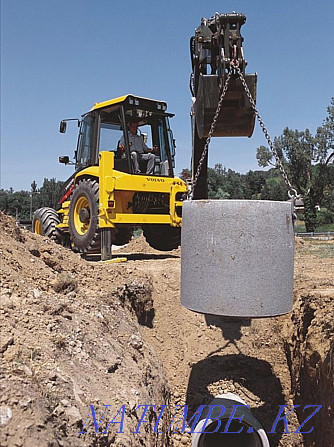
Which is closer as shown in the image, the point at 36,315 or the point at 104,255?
the point at 36,315

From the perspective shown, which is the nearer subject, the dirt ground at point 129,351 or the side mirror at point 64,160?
the dirt ground at point 129,351

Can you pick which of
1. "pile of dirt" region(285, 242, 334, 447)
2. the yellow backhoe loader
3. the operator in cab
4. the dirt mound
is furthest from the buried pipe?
the dirt mound

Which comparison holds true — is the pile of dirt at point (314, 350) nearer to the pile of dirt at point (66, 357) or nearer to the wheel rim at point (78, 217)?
the pile of dirt at point (66, 357)

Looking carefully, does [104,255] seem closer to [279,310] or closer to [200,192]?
[200,192]

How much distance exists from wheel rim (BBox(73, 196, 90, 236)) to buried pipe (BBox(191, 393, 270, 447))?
5285 millimetres

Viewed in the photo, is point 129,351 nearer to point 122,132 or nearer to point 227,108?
point 227,108

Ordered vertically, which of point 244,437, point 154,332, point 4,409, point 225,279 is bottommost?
point 244,437

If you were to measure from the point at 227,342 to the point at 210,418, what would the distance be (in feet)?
6.73

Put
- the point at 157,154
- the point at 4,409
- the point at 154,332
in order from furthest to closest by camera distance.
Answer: the point at 157,154, the point at 154,332, the point at 4,409

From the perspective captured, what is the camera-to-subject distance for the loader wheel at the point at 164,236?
1073cm

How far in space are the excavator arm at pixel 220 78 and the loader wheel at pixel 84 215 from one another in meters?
3.52

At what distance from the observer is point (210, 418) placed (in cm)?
500

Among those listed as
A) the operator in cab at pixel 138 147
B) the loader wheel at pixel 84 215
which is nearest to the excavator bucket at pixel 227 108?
the operator in cab at pixel 138 147

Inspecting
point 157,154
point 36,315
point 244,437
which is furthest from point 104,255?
point 36,315
